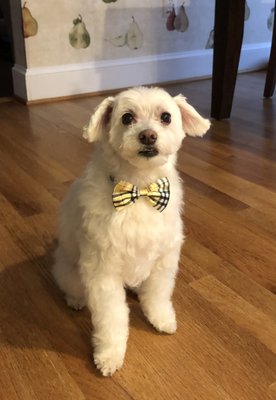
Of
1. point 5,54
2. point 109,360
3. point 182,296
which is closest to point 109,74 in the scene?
point 5,54

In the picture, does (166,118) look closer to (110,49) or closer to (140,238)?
(140,238)

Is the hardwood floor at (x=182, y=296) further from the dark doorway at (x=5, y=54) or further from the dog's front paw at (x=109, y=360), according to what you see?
the dark doorway at (x=5, y=54)

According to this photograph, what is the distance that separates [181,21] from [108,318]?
2621 mm

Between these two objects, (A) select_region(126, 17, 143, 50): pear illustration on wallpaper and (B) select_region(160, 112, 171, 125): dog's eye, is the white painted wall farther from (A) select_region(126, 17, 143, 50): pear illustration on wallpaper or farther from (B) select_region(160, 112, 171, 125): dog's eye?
(B) select_region(160, 112, 171, 125): dog's eye

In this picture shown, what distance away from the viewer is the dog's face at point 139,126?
84 centimetres

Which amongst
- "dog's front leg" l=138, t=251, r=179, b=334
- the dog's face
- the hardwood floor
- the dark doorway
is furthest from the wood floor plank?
the dark doorway

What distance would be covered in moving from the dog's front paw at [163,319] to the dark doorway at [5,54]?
7.41 ft

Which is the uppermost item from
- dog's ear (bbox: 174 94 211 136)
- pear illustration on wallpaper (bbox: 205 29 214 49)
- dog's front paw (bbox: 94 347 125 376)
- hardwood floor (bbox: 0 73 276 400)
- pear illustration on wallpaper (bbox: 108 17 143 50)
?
dog's ear (bbox: 174 94 211 136)

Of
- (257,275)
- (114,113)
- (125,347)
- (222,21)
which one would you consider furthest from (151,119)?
(222,21)

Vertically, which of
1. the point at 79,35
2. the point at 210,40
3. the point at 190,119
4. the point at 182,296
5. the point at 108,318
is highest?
the point at 190,119

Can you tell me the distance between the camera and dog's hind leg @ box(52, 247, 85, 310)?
108 centimetres

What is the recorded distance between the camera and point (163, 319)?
1.04m

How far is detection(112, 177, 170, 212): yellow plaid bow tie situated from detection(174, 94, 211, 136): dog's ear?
0.12 meters

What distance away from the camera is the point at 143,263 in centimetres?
95
